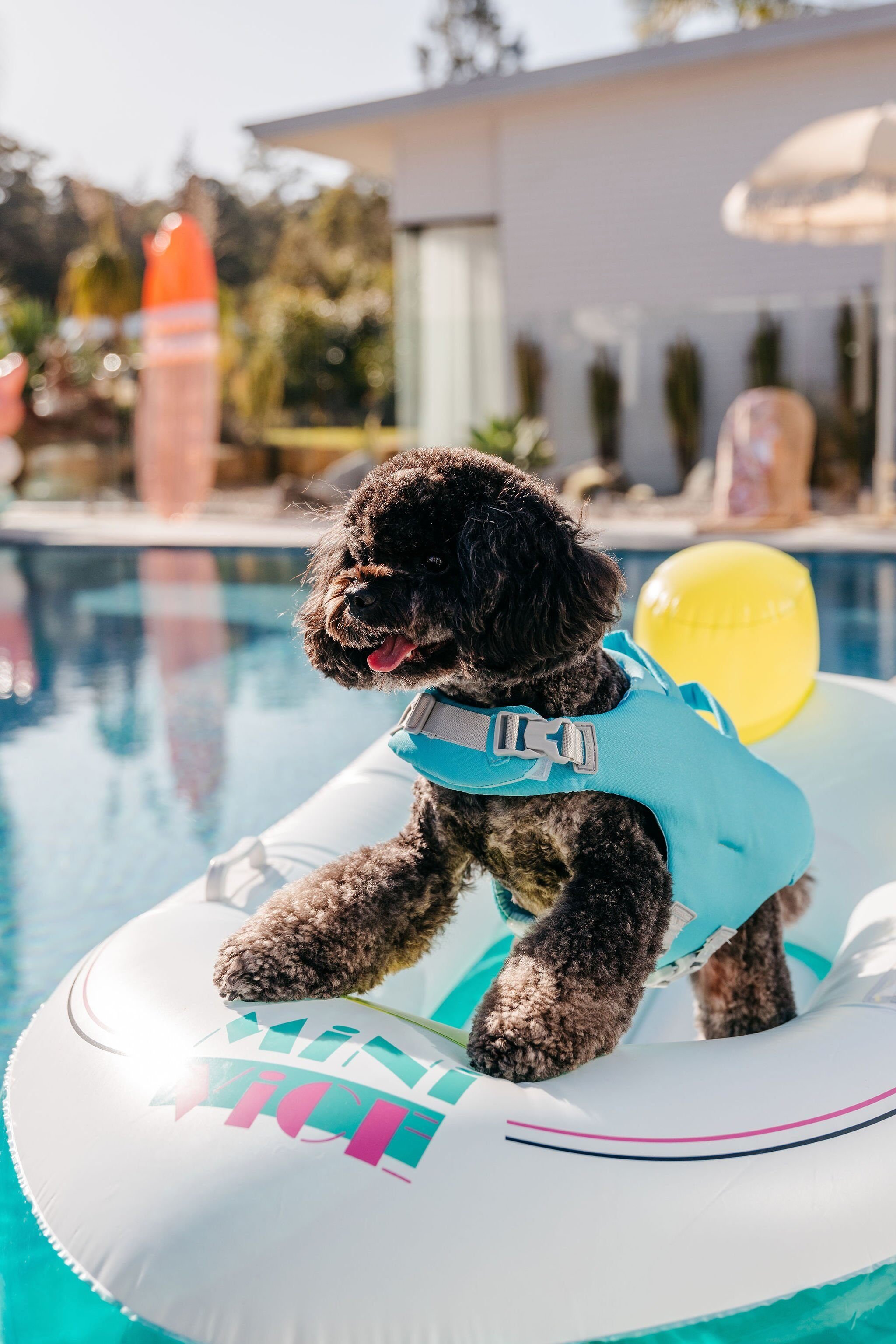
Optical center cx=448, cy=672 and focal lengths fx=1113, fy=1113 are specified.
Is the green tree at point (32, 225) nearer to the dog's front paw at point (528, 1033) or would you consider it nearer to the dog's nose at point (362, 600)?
the dog's nose at point (362, 600)

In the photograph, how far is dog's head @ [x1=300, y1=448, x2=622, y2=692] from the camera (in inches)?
53.1

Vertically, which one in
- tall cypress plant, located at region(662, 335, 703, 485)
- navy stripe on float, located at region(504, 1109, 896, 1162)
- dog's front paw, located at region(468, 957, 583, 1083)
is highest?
tall cypress plant, located at region(662, 335, 703, 485)

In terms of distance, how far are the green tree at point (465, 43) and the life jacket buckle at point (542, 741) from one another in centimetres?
3273

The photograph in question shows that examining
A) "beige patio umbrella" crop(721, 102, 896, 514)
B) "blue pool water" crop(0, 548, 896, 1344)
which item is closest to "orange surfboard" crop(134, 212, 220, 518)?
"blue pool water" crop(0, 548, 896, 1344)

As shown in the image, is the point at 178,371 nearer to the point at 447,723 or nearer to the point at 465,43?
the point at 447,723

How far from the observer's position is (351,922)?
1538mm

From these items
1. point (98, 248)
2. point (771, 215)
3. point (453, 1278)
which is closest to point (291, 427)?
point (98, 248)

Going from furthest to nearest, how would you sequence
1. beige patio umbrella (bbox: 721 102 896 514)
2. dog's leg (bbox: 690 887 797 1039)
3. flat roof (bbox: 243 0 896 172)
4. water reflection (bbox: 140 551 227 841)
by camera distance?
flat roof (bbox: 243 0 896 172)
beige patio umbrella (bbox: 721 102 896 514)
water reflection (bbox: 140 551 227 841)
dog's leg (bbox: 690 887 797 1039)

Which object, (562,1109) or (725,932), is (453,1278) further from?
(725,932)

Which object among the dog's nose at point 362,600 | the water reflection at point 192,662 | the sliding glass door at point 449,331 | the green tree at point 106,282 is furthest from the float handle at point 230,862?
the green tree at point 106,282

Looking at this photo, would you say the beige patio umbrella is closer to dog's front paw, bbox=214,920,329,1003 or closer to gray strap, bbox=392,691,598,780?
gray strap, bbox=392,691,598,780

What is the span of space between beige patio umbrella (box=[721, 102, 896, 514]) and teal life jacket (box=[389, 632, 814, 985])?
6.91 meters

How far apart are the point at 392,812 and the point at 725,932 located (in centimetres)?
83

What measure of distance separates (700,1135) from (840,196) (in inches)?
298
